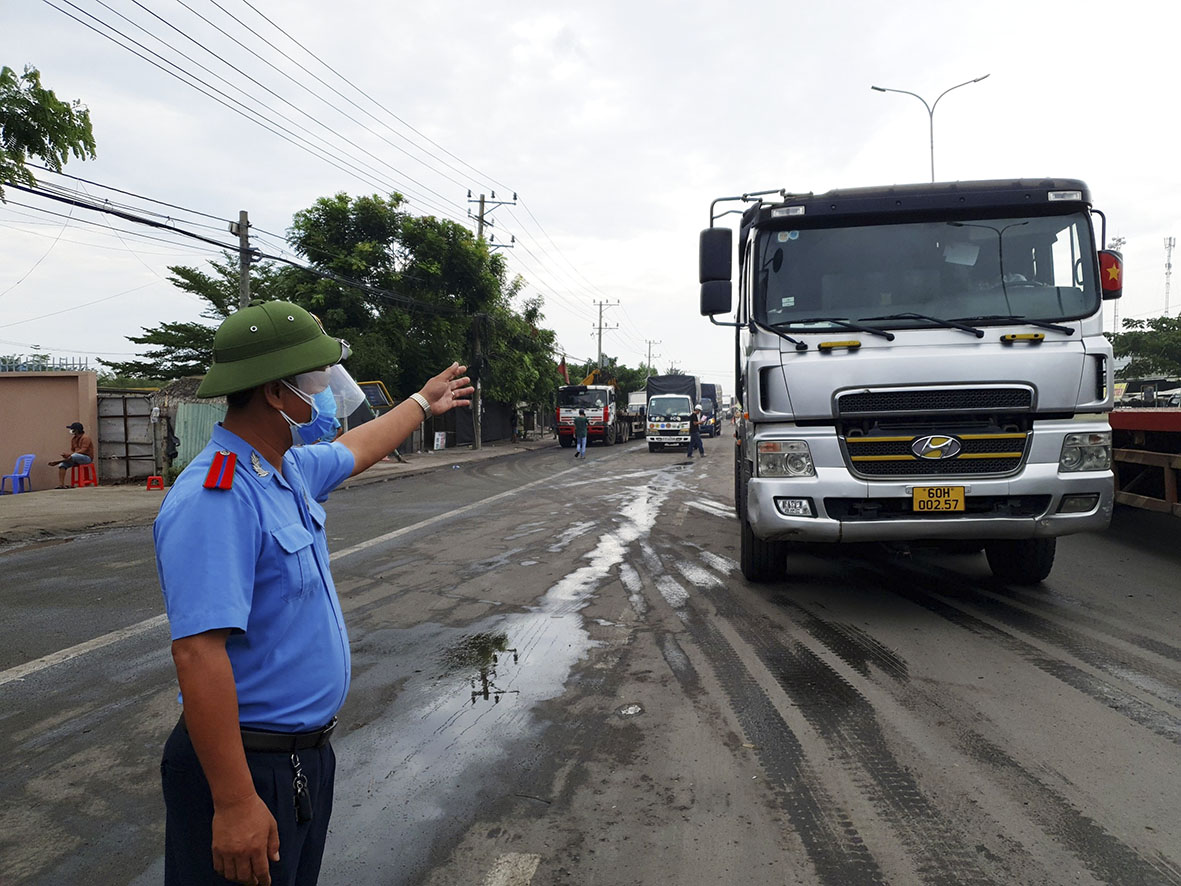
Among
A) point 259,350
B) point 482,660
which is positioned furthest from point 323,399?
point 482,660

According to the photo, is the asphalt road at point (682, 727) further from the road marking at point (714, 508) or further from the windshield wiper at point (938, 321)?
the road marking at point (714, 508)

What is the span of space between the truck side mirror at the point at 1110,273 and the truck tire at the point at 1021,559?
2.00m

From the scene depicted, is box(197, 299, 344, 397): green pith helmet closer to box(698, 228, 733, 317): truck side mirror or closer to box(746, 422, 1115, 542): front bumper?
box(746, 422, 1115, 542): front bumper

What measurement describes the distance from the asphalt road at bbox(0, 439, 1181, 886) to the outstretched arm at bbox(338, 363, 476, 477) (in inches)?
56.1

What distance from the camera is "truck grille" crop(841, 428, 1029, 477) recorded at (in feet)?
19.5

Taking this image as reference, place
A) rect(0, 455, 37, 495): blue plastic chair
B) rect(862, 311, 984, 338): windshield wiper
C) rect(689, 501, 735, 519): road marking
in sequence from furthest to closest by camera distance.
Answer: rect(0, 455, 37, 495): blue plastic chair < rect(689, 501, 735, 519): road marking < rect(862, 311, 984, 338): windshield wiper

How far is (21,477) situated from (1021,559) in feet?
65.8

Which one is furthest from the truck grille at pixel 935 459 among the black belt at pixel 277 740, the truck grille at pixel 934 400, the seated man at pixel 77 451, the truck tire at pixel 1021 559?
the seated man at pixel 77 451

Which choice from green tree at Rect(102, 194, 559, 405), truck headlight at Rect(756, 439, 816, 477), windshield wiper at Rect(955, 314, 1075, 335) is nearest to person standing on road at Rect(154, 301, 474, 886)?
truck headlight at Rect(756, 439, 816, 477)

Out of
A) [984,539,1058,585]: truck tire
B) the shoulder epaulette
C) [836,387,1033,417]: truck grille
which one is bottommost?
[984,539,1058,585]: truck tire

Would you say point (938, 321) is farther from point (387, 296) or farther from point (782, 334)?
point (387, 296)

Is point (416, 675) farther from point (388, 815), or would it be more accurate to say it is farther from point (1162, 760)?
point (1162, 760)

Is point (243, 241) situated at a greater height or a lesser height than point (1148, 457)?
greater

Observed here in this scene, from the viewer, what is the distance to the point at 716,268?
697 cm
